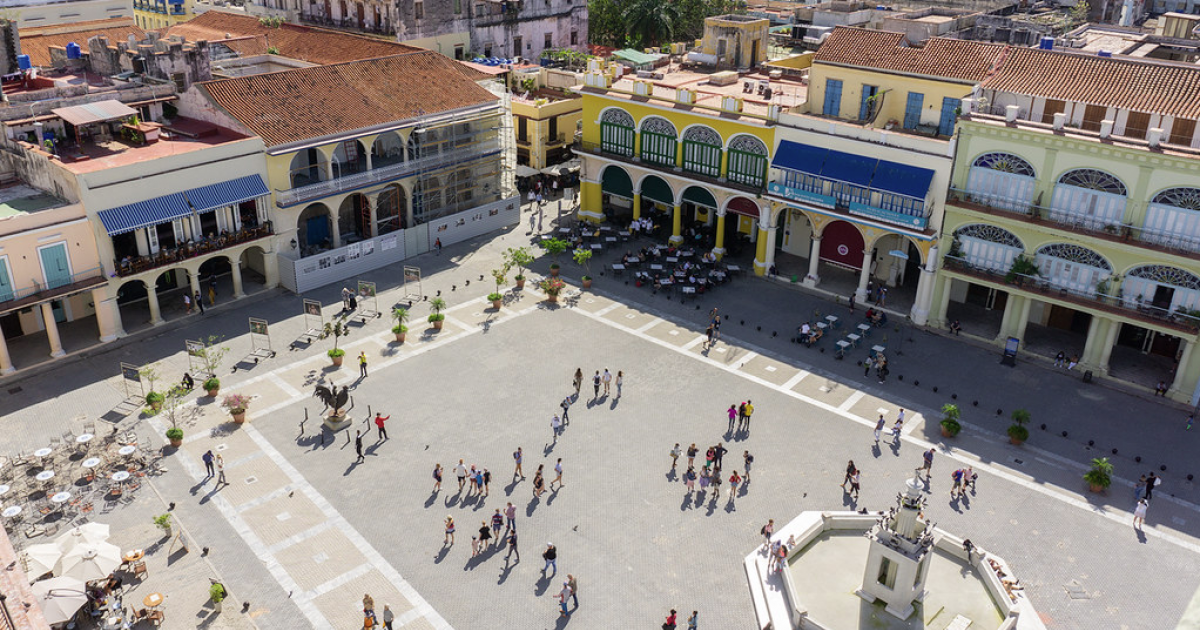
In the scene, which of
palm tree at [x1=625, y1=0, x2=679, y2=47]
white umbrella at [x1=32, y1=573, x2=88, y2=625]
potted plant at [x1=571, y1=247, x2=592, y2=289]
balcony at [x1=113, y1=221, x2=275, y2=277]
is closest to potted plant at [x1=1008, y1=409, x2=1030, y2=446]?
potted plant at [x1=571, y1=247, x2=592, y2=289]

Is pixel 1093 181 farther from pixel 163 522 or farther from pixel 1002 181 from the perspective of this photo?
pixel 163 522

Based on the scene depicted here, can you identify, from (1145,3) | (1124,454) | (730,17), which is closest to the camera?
(1124,454)

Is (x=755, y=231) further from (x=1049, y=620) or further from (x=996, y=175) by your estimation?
(x=1049, y=620)

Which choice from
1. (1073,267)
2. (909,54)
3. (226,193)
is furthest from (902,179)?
(226,193)

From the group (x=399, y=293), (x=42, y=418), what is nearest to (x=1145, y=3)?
(x=399, y=293)

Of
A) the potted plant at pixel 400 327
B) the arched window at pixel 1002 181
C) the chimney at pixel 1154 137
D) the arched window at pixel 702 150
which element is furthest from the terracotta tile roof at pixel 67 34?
the chimney at pixel 1154 137

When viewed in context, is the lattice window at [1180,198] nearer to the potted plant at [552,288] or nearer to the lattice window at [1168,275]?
the lattice window at [1168,275]
